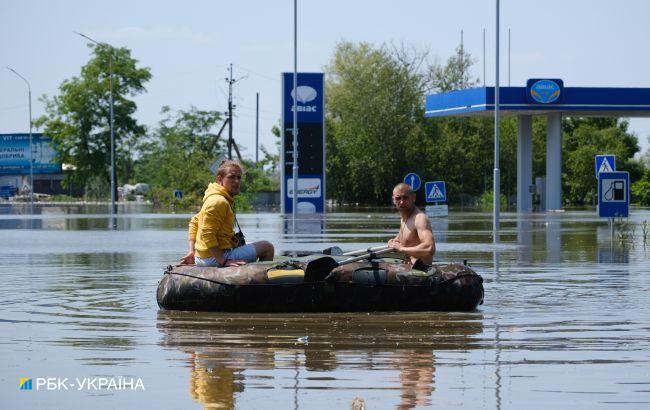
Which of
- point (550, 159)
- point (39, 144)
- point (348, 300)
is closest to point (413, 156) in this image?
point (550, 159)

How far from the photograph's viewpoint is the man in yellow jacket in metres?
13.3

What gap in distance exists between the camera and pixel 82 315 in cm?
1316

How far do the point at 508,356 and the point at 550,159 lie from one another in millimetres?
51439

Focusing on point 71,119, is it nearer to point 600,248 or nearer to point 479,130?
point 479,130

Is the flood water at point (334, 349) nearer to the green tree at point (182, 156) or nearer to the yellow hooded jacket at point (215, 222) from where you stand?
the yellow hooded jacket at point (215, 222)

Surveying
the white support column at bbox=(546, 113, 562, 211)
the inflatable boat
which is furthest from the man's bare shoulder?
the white support column at bbox=(546, 113, 562, 211)

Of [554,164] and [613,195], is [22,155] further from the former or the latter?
[613,195]

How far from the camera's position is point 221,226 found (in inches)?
527

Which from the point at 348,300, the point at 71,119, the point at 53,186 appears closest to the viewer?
the point at 348,300

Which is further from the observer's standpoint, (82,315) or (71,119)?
(71,119)

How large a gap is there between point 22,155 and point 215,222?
355 feet

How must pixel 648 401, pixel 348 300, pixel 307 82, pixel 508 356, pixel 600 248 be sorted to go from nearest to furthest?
1. pixel 648 401
2. pixel 508 356
3. pixel 348 300
4. pixel 600 248
5. pixel 307 82

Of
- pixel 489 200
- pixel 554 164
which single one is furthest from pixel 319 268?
pixel 489 200

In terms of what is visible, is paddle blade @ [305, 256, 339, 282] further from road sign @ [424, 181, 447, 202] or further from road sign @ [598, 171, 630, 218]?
road sign @ [424, 181, 447, 202]
